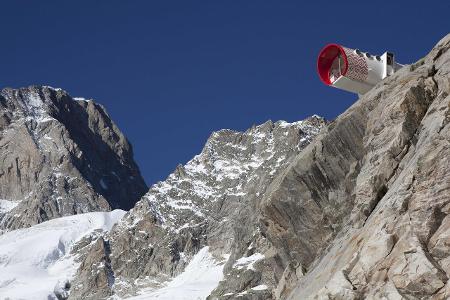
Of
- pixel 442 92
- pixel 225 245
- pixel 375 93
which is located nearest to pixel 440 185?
pixel 442 92

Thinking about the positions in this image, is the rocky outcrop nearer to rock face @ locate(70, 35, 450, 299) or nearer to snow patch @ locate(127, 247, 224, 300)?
rock face @ locate(70, 35, 450, 299)

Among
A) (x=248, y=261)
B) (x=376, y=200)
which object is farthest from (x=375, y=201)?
(x=248, y=261)

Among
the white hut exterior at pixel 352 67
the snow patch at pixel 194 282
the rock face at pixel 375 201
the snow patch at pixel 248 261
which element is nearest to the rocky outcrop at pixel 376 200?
the rock face at pixel 375 201

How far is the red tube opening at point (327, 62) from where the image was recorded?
124ft

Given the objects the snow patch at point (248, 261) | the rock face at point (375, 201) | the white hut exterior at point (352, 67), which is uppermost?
the snow patch at point (248, 261)

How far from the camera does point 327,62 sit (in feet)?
127

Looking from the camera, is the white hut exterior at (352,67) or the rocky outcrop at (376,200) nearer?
the rocky outcrop at (376,200)

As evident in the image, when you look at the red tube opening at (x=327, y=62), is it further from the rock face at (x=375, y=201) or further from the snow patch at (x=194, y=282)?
the snow patch at (x=194, y=282)

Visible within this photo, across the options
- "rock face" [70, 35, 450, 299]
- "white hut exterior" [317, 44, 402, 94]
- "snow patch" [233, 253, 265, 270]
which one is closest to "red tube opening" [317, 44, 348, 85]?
"white hut exterior" [317, 44, 402, 94]

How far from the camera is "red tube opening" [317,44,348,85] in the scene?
37875 mm

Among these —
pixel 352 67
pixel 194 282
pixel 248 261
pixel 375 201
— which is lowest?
pixel 375 201

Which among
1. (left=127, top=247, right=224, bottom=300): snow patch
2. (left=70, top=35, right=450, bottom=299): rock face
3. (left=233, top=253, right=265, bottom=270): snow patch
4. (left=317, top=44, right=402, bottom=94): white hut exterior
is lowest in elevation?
(left=70, top=35, right=450, bottom=299): rock face

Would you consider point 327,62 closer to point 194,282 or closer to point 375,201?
point 375,201

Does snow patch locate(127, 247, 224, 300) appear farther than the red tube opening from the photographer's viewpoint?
Yes
